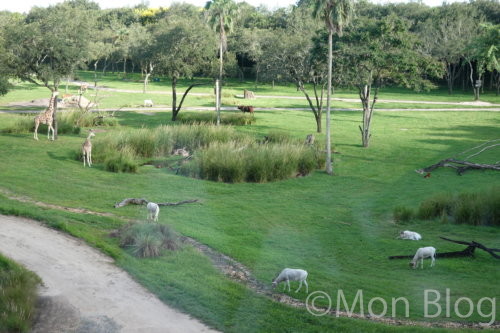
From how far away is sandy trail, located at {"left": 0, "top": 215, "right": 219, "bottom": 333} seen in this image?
33.4ft

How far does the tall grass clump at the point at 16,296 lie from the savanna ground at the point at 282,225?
215 centimetres

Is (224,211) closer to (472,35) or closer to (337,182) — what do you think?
(337,182)

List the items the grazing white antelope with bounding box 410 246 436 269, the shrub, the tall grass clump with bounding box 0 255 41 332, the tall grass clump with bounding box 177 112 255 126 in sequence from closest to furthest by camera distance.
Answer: the tall grass clump with bounding box 0 255 41 332, the grazing white antelope with bounding box 410 246 436 269, the shrub, the tall grass clump with bounding box 177 112 255 126

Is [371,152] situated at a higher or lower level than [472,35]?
lower

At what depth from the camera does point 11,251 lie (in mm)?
13289

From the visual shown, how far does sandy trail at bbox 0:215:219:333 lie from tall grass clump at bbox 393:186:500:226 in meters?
10.8

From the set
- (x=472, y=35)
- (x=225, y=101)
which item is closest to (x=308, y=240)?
(x=225, y=101)

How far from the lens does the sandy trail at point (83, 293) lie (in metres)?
10.2

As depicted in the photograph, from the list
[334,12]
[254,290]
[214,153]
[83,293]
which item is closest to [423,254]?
[254,290]

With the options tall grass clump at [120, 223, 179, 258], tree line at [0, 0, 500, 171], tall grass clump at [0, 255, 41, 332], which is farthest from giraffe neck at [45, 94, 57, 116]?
tall grass clump at [0, 255, 41, 332]

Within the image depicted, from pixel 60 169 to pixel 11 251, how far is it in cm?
1217

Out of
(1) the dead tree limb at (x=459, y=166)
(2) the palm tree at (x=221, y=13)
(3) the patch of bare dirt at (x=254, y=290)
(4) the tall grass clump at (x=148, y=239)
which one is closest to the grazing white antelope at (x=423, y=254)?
(3) the patch of bare dirt at (x=254, y=290)

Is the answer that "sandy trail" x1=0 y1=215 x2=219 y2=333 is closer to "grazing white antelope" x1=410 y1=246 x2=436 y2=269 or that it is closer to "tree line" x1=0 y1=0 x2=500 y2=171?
"grazing white antelope" x1=410 y1=246 x2=436 y2=269

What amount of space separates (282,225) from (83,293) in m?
8.19
